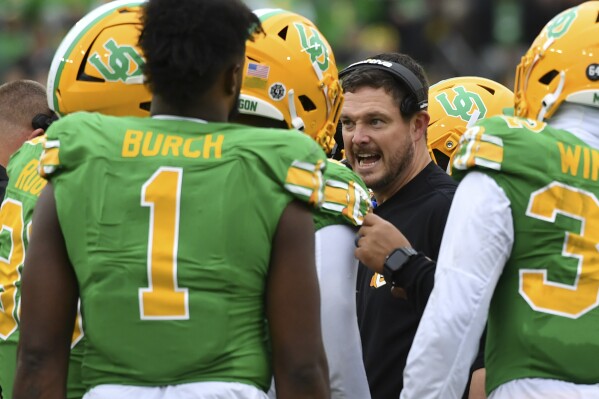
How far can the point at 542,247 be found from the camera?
3.33 metres

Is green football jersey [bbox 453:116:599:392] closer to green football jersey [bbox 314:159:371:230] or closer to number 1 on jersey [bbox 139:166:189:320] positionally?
green football jersey [bbox 314:159:371:230]

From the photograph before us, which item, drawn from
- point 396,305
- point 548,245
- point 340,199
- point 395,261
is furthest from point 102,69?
point 548,245

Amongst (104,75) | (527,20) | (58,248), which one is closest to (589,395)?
(58,248)

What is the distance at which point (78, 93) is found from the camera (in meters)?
3.75

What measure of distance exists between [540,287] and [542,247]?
117 millimetres

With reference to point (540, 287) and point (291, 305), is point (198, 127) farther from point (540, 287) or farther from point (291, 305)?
point (540, 287)

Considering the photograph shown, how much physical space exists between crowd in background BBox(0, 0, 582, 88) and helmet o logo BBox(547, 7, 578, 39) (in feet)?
36.5

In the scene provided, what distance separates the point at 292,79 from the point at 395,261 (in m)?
0.76

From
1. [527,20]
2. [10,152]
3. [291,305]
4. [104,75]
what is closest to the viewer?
[291,305]

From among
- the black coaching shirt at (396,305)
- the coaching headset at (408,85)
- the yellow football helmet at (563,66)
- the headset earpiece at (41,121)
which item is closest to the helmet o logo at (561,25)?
the yellow football helmet at (563,66)

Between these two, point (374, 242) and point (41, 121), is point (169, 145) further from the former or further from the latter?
point (41, 121)

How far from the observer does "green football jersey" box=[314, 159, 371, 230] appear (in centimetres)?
361

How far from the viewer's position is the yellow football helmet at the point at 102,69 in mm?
3684

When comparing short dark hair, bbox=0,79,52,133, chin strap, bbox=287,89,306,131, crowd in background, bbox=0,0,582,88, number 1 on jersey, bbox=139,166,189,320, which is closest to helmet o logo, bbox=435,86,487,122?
chin strap, bbox=287,89,306,131
